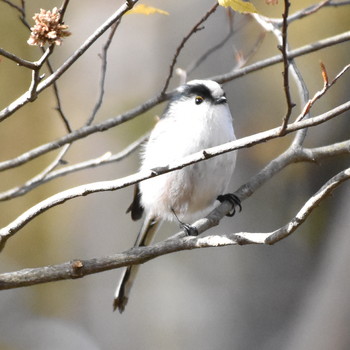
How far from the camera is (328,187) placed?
2.22m

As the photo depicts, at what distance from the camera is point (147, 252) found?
7.87 ft

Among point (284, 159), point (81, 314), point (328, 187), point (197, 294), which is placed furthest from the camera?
point (81, 314)

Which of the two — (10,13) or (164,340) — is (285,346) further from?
(10,13)

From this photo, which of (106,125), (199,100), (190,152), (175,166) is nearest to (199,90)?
(199,100)

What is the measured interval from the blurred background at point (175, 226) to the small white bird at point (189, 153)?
1357 mm

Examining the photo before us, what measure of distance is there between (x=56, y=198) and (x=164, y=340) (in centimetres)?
435

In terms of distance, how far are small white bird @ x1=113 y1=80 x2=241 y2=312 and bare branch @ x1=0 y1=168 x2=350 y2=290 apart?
3.17 feet

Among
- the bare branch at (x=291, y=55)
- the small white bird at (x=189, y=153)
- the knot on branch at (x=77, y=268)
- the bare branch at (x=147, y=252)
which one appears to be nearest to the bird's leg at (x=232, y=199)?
the small white bird at (x=189, y=153)

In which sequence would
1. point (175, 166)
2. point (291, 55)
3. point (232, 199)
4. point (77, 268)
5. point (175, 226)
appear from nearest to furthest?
point (175, 166) < point (77, 268) < point (291, 55) < point (232, 199) < point (175, 226)

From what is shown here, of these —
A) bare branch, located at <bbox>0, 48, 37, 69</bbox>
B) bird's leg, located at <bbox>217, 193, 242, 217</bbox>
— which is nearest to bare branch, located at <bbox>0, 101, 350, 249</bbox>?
bare branch, located at <bbox>0, 48, 37, 69</bbox>

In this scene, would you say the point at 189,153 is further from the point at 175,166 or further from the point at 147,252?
the point at 175,166

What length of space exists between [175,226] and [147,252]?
401 centimetres

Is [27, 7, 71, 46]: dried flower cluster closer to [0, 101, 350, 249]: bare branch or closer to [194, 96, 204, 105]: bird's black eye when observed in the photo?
[0, 101, 350, 249]: bare branch

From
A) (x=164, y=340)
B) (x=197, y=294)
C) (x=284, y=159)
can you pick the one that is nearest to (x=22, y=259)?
(x=164, y=340)
